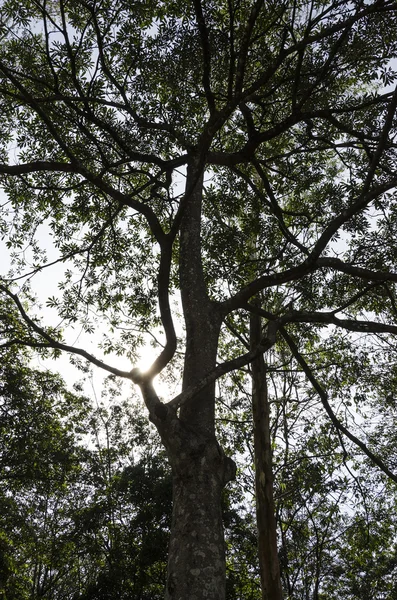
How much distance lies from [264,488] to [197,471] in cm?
560

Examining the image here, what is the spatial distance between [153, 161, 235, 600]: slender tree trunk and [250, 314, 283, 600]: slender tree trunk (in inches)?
87.5

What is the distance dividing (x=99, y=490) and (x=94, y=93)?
13.9 m

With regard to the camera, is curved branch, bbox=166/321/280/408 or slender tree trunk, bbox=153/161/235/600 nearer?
slender tree trunk, bbox=153/161/235/600

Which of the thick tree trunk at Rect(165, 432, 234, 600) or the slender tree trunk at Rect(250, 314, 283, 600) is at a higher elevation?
the slender tree trunk at Rect(250, 314, 283, 600)

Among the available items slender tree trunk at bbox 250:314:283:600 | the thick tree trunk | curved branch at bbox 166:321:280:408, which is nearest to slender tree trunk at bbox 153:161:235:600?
the thick tree trunk

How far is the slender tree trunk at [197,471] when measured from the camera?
3.78 metres

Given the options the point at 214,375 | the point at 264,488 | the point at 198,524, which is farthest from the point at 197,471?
the point at 264,488

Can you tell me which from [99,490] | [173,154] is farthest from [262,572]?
[99,490]

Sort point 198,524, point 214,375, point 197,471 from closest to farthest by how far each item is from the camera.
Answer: point 198,524, point 197,471, point 214,375

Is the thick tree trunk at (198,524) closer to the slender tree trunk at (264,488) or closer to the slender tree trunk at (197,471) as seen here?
the slender tree trunk at (197,471)

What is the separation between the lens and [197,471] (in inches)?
169

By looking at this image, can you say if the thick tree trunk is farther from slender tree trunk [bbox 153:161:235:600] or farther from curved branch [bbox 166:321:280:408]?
curved branch [bbox 166:321:280:408]

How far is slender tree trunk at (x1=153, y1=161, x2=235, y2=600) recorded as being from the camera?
3.78m

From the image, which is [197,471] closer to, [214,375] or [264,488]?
[214,375]
